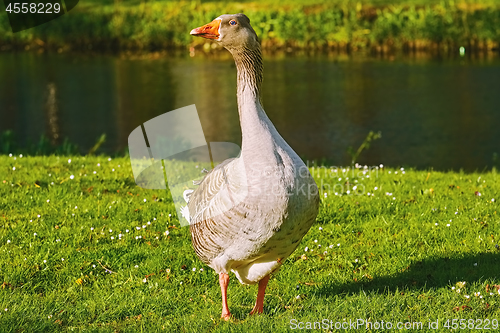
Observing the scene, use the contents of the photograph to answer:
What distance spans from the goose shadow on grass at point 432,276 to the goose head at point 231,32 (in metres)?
2.38

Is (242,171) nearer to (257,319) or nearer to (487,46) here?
(257,319)

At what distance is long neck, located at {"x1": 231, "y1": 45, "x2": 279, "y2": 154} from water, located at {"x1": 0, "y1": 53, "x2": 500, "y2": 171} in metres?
7.74

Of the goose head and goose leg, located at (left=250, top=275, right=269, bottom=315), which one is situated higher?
the goose head

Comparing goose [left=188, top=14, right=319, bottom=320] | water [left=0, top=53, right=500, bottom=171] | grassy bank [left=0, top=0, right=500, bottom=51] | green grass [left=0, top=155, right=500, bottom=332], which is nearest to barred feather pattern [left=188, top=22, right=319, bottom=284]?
goose [left=188, top=14, right=319, bottom=320]

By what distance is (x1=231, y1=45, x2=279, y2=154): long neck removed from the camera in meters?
4.35

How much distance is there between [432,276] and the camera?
555cm

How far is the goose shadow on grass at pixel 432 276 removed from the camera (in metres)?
5.39

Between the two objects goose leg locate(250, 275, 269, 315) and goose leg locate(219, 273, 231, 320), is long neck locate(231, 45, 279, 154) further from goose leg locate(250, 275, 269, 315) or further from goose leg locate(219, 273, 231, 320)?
goose leg locate(250, 275, 269, 315)

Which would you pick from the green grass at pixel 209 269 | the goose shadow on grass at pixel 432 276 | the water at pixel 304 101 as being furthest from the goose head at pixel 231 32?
the water at pixel 304 101

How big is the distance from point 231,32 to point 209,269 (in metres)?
2.60

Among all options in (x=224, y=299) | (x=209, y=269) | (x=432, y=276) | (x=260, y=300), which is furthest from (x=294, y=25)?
(x=224, y=299)

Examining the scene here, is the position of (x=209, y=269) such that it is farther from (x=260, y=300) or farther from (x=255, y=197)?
(x=255, y=197)

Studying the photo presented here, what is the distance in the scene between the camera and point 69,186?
8.17m

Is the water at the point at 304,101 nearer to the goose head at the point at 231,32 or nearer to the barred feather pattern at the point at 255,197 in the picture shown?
the barred feather pattern at the point at 255,197
